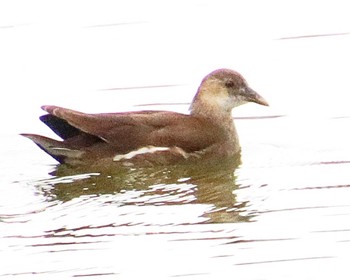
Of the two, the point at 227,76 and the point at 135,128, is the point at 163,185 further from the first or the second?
the point at 227,76

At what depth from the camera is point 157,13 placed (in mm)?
17906

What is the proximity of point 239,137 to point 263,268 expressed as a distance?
3.64 metres

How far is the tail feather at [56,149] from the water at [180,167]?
129 mm

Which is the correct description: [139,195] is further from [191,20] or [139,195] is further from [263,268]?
[191,20]

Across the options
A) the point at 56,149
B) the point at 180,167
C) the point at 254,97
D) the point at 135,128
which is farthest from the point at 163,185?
the point at 254,97

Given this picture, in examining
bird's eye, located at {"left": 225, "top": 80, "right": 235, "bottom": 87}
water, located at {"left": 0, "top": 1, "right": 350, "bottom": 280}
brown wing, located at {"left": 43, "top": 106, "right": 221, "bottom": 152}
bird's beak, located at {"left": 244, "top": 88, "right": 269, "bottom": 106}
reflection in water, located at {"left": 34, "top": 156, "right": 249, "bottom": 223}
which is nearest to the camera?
water, located at {"left": 0, "top": 1, "right": 350, "bottom": 280}

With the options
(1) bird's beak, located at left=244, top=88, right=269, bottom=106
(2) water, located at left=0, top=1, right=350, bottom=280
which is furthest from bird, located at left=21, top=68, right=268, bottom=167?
(1) bird's beak, located at left=244, top=88, right=269, bottom=106

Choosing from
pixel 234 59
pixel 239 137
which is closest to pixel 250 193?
pixel 239 137

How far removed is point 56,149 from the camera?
13.7 m

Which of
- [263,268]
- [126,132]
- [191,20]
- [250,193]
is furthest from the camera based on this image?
[191,20]

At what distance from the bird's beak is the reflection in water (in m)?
0.59

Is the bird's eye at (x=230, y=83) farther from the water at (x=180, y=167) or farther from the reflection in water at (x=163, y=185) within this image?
the reflection in water at (x=163, y=185)

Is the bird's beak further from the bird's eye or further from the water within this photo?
the water

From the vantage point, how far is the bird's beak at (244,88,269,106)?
1438cm
